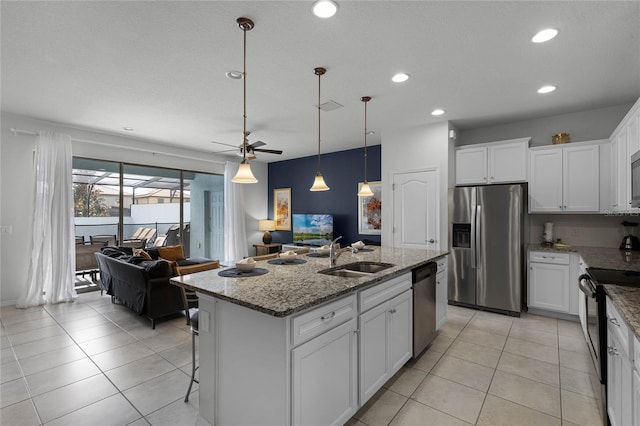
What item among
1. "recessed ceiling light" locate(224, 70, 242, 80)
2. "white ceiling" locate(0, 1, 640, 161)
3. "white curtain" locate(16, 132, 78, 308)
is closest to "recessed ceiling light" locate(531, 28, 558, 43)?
"white ceiling" locate(0, 1, 640, 161)

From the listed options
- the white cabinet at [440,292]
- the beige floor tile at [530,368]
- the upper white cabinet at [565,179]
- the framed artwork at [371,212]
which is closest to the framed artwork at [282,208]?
the framed artwork at [371,212]

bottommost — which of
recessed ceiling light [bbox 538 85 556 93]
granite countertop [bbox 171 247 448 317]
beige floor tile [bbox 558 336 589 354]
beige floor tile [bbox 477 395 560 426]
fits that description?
beige floor tile [bbox 477 395 560 426]

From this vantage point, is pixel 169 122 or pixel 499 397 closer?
pixel 499 397

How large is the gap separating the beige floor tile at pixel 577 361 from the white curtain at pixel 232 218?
5.97m

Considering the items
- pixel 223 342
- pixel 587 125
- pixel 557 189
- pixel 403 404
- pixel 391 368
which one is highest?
pixel 587 125

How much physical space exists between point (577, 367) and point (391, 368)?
1796 millimetres

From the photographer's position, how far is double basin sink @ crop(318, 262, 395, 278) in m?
2.47

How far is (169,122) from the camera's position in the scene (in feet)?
14.7

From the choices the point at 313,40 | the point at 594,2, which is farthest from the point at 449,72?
the point at 313,40

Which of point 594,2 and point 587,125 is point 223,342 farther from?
point 587,125

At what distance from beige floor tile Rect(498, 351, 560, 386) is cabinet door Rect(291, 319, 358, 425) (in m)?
1.66

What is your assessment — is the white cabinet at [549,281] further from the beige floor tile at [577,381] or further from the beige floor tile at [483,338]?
the beige floor tile at [577,381]

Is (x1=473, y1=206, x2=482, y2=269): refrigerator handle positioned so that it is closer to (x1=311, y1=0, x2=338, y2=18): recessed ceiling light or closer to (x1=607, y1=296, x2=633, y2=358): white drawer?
(x1=607, y1=296, x2=633, y2=358): white drawer

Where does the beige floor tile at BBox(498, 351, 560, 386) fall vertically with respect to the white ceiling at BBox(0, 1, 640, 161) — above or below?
below
